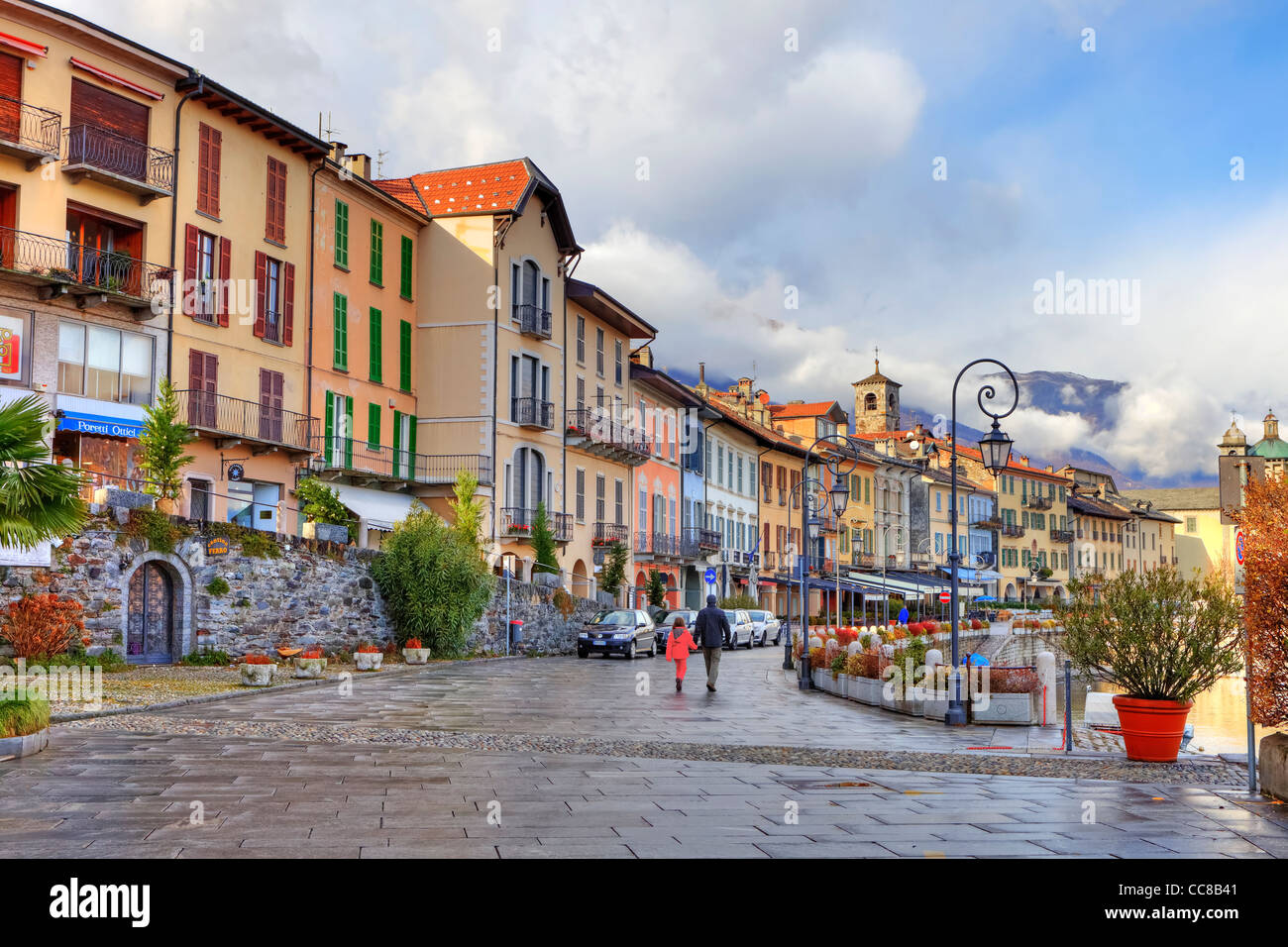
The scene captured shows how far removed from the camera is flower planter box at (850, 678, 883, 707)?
20562 millimetres

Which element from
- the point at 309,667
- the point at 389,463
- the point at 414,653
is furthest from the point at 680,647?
the point at 389,463

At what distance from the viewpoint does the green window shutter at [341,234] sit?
3653cm

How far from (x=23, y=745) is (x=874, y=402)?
302 feet

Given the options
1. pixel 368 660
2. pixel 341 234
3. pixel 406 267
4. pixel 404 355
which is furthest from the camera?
pixel 406 267

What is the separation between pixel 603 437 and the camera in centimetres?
4875

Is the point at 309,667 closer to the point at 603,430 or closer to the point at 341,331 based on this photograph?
the point at 341,331

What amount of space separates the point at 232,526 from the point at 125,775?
14.8 meters

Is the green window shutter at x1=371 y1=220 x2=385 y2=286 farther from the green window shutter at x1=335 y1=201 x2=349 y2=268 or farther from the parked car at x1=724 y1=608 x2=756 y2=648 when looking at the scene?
the parked car at x1=724 y1=608 x2=756 y2=648

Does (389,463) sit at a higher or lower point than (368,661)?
higher

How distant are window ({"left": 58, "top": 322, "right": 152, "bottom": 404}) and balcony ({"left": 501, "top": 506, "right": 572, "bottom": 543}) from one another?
14.8m

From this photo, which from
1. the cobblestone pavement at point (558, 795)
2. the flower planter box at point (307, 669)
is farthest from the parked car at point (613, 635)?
the cobblestone pavement at point (558, 795)

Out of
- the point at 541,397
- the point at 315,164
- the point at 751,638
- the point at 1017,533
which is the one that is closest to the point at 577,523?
the point at 541,397

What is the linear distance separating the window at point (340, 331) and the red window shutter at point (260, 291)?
306 cm

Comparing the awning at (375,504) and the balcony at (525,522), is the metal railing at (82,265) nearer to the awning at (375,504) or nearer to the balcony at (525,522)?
the awning at (375,504)
